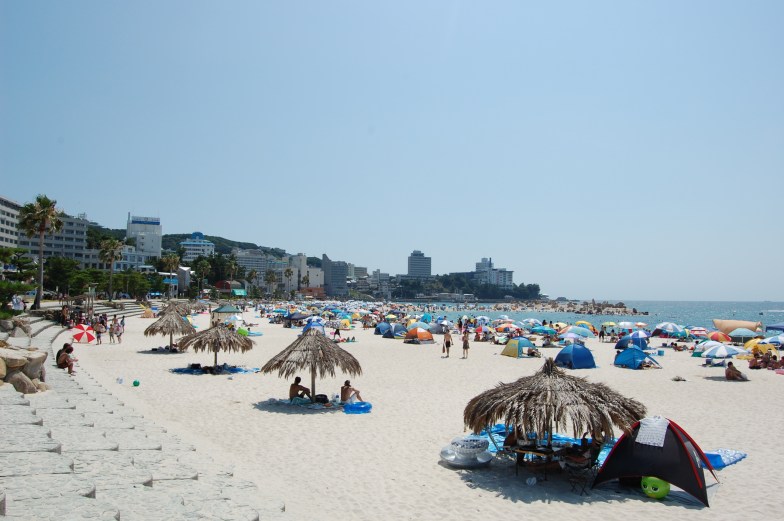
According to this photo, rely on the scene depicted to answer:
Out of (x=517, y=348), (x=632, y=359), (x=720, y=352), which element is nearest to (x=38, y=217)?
(x=517, y=348)

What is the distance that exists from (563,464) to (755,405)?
407 inches

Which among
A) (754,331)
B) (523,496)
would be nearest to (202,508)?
(523,496)

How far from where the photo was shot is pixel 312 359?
533 inches

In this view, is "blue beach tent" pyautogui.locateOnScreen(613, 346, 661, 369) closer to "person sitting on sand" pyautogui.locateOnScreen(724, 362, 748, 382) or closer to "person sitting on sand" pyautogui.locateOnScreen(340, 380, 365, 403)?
"person sitting on sand" pyautogui.locateOnScreen(724, 362, 748, 382)

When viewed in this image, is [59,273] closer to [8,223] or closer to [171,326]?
[171,326]

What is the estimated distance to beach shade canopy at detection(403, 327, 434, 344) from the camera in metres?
33.1

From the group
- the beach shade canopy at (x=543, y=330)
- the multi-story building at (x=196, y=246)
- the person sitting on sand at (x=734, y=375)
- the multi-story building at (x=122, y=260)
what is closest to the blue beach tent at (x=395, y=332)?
the beach shade canopy at (x=543, y=330)

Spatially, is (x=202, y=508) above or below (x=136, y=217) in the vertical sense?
below

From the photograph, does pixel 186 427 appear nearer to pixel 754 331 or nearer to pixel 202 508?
pixel 202 508

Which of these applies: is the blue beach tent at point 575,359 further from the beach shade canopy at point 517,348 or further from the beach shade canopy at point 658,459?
the beach shade canopy at point 658,459

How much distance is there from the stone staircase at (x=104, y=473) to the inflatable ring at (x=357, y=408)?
4.55m

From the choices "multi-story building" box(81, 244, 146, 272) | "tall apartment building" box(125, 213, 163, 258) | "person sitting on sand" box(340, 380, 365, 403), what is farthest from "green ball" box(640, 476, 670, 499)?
"tall apartment building" box(125, 213, 163, 258)

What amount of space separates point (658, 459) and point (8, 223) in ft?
368

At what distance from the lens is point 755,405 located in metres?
15.3
